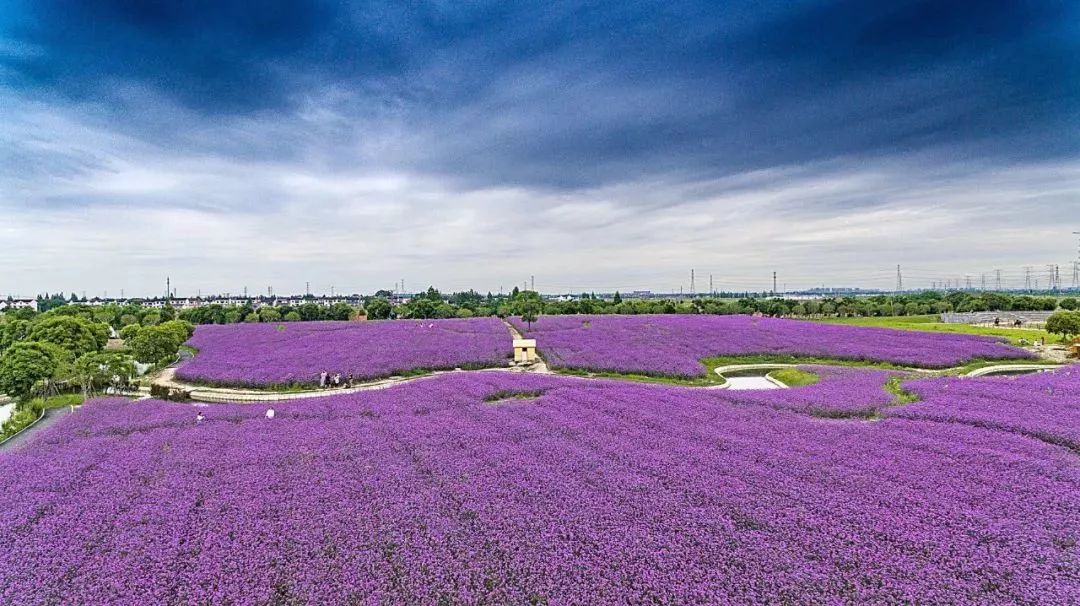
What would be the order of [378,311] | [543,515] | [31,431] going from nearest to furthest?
[543,515], [31,431], [378,311]

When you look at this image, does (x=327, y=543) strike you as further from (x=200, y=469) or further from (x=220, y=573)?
(x=200, y=469)

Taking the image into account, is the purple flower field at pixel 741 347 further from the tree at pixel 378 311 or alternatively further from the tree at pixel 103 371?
the tree at pixel 378 311

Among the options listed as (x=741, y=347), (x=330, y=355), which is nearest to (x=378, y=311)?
(x=330, y=355)

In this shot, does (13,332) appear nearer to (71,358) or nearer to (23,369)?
(71,358)

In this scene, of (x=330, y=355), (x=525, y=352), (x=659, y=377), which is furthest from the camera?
(x=525, y=352)

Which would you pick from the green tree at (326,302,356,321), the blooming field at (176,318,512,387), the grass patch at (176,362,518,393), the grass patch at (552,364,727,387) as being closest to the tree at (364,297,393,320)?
the green tree at (326,302,356,321)
